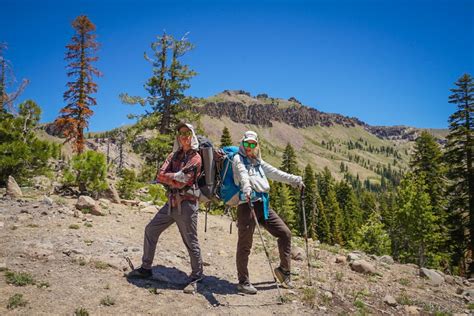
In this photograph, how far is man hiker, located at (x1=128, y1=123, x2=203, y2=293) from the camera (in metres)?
5.39

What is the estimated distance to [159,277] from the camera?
5965 mm

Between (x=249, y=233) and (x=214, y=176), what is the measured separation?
125 cm

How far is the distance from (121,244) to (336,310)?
4998 mm

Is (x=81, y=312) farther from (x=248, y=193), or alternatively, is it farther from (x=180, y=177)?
(x=248, y=193)

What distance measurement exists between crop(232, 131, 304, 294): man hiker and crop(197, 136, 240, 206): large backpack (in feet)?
0.55

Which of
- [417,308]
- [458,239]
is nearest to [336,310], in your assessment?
[417,308]

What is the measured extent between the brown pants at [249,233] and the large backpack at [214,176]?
0.32 meters

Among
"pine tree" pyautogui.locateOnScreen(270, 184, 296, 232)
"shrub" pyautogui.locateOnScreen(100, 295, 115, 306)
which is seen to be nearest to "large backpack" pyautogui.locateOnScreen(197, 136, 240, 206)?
"shrub" pyautogui.locateOnScreen(100, 295, 115, 306)

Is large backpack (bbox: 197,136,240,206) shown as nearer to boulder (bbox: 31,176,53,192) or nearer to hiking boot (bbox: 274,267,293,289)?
hiking boot (bbox: 274,267,293,289)

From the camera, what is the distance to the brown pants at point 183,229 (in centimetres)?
541

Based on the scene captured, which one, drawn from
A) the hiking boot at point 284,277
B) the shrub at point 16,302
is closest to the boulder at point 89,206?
the shrub at point 16,302

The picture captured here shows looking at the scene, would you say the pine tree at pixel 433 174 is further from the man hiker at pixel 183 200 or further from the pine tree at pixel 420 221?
the man hiker at pixel 183 200

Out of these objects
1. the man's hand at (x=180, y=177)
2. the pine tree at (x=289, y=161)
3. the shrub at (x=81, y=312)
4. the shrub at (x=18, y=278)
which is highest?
the pine tree at (x=289, y=161)

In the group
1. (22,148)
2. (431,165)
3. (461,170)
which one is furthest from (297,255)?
(431,165)
